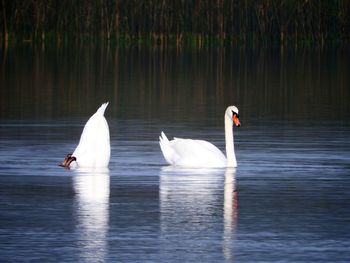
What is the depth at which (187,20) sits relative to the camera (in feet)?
146

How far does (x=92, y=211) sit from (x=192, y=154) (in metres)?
3.16

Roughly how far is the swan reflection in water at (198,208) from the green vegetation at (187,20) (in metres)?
30.8

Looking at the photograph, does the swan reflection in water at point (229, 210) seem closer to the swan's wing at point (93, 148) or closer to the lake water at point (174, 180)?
the lake water at point (174, 180)

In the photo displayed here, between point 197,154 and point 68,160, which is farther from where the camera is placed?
point 197,154

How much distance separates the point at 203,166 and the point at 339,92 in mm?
12402

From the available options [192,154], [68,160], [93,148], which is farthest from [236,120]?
[68,160]

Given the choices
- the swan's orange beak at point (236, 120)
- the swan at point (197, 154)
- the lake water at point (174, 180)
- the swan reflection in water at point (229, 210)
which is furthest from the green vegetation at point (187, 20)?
the swan reflection in water at point (229, 210)

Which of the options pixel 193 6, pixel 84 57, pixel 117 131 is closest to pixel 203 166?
pixel 117 131

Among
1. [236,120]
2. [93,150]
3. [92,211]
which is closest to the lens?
[92,211]

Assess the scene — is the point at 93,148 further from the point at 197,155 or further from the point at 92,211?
the point at 92,211

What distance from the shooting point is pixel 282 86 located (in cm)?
2745

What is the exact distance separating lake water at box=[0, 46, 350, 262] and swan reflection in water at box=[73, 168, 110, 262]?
0.01m

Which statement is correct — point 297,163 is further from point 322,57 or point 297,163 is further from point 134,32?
point 134,32

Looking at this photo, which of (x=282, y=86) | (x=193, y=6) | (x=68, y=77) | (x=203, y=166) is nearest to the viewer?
(x=203, y=166)
